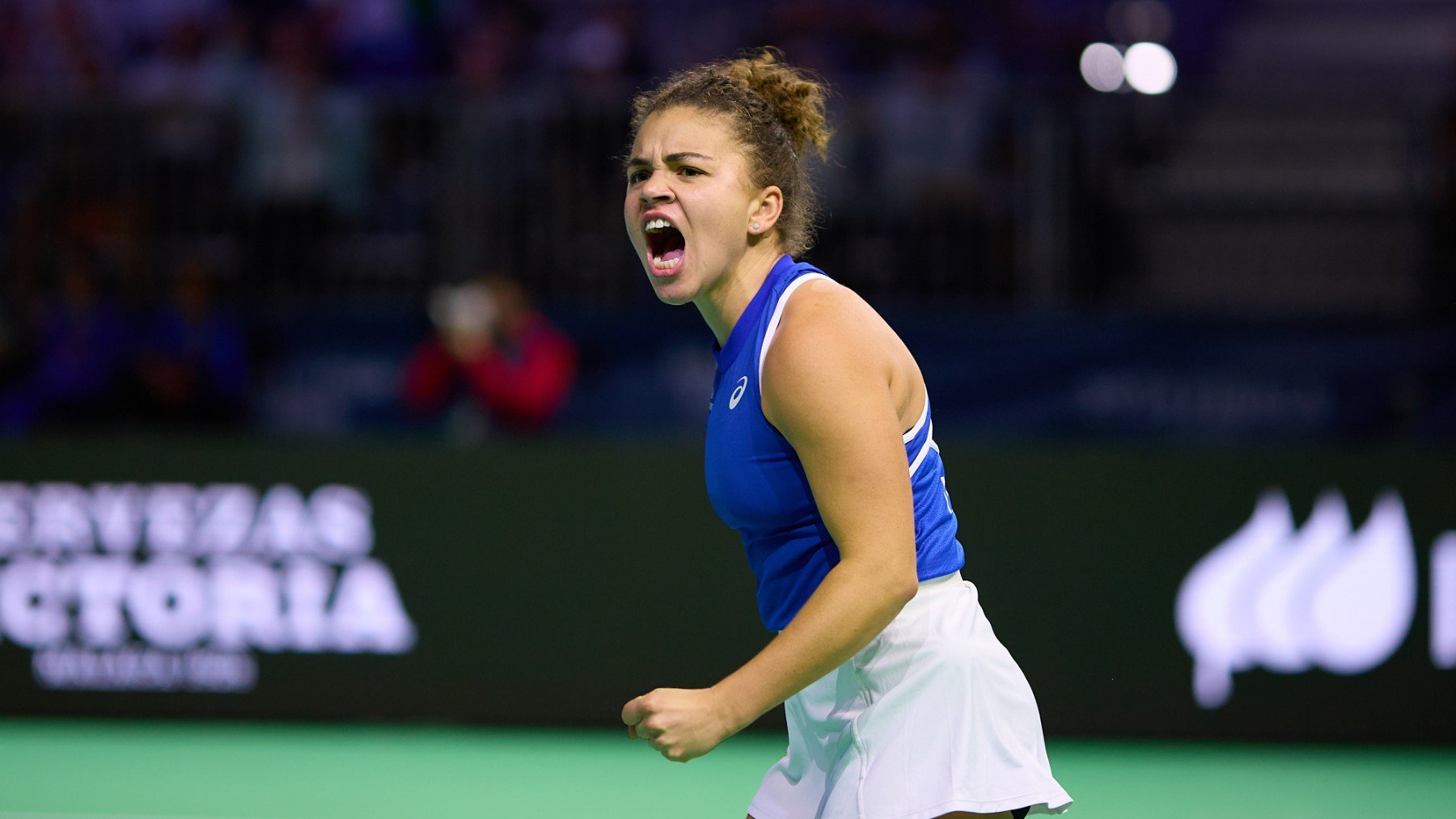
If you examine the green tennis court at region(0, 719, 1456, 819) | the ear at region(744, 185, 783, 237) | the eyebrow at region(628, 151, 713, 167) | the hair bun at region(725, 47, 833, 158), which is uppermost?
the hair bun at region(725, 47, 833, 158)

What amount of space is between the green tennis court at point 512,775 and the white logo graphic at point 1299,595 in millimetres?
359

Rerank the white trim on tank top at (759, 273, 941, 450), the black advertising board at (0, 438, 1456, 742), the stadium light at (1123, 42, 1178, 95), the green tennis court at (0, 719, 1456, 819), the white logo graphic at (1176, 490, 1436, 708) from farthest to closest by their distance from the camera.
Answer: the stadium light at (1123, 42, 1178, 95), the black advertising board at (0, 438, 1456, 742), the white logo graphic at (1176, 490, 1436, 708), the green tennis court at (0, 719, 1456, 819), the white trim on tank top at (759, 273, 941, 450)

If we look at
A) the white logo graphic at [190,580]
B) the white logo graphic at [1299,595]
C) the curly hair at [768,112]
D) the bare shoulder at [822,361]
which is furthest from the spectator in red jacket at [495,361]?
the bare shoulder at [822,361]

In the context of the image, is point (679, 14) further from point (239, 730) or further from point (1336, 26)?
point (239, 730)

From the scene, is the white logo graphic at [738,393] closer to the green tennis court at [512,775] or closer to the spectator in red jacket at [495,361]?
the green tennis court at [512,775]

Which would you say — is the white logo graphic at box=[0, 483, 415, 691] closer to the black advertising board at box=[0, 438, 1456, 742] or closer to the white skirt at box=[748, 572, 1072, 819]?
the black advertising board at box=[0, 438, 1456, 742]

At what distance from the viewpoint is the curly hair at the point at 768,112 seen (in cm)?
264

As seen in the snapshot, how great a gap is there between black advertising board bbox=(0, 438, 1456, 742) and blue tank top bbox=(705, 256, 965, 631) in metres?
4.14

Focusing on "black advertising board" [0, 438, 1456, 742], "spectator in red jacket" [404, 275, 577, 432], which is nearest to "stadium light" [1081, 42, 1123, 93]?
"black advertising board" [0, 438, 1456, 742]

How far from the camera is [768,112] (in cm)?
269

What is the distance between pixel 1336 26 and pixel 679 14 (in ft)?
13.2

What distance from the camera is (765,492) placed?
2529mm

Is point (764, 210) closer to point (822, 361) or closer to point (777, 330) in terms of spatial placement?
point (777, 330)

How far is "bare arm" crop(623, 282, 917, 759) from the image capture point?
2277 mm
